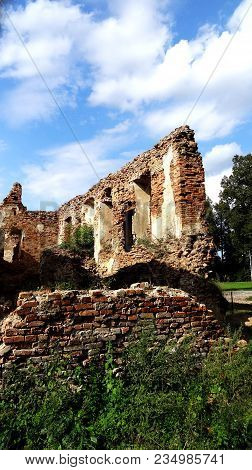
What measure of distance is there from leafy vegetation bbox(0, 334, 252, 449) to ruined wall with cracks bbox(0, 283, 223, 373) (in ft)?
0.58

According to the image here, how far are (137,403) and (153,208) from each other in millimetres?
7694

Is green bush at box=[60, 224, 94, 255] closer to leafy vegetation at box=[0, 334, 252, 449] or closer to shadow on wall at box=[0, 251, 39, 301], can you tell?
shadow on wall at box=[0, 251, 39, 301]

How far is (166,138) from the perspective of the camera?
10469 mm

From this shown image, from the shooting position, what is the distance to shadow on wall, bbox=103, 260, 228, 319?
29.3 ft

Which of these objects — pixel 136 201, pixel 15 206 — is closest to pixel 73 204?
pixel 15 206

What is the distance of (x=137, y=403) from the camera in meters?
4.01

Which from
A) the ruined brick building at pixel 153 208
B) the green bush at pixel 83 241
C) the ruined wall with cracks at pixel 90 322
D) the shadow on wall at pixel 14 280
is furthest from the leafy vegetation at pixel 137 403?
the green bush at pixel 83 241

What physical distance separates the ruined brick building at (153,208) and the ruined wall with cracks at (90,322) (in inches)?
149

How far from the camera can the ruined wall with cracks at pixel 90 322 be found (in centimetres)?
450

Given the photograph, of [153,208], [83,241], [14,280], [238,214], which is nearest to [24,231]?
[83,241]

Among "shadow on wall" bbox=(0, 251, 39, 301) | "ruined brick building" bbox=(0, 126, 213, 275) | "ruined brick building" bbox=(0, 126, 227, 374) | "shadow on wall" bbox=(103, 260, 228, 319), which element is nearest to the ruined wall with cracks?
"ruined brick building" bbox=(0, 126, 227, 374)
